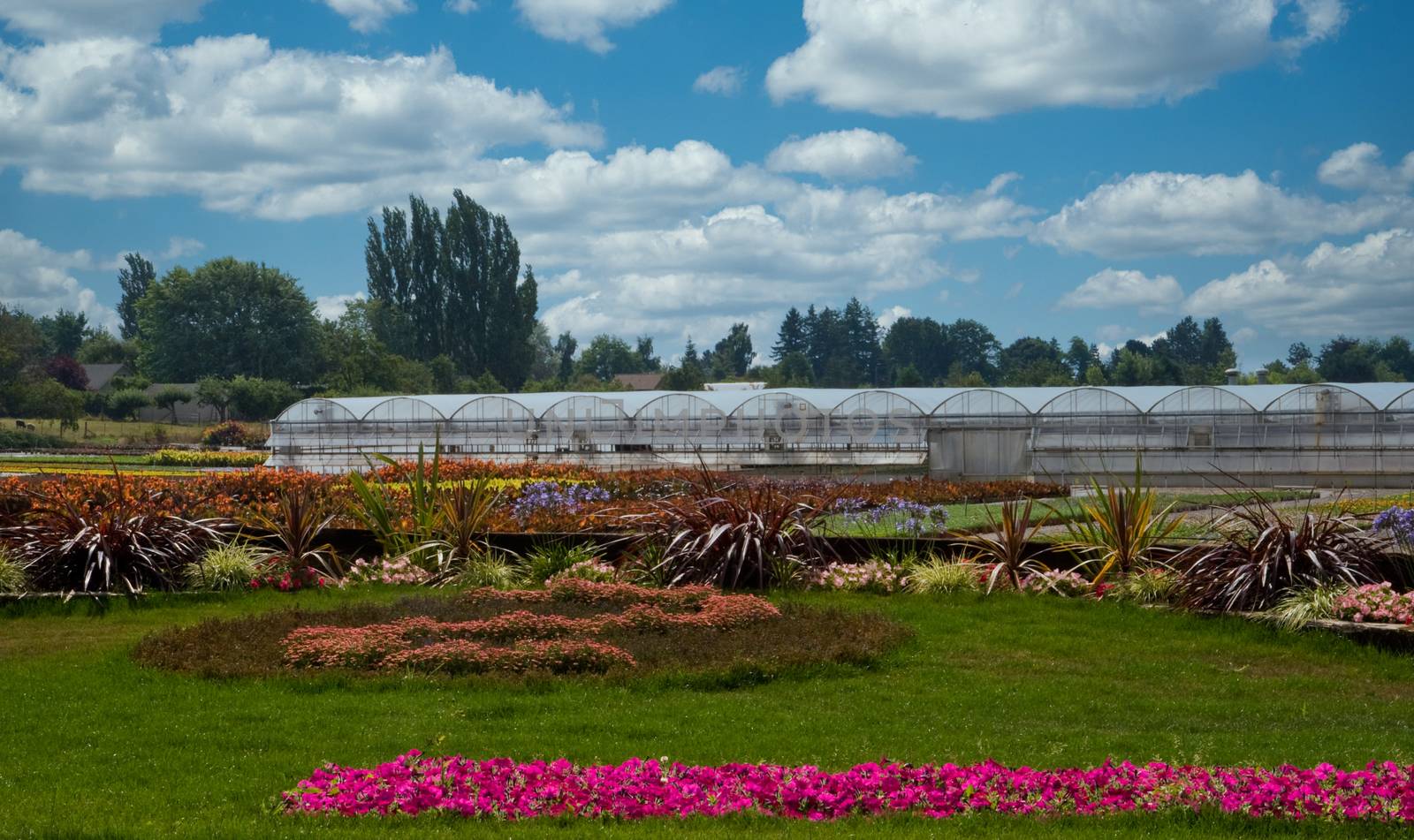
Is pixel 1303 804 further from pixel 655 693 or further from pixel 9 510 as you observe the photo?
pixel 9 510

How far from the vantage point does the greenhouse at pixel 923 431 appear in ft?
96.8

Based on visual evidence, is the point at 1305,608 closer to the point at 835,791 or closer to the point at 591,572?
the point at 835,791

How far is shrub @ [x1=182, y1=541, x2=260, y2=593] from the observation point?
12.5 meters

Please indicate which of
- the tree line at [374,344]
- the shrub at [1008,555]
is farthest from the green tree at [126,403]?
the shrub at [1008,555]

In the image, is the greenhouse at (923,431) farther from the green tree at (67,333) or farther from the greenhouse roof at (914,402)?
the green tree at (67,333)

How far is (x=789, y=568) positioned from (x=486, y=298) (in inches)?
2583

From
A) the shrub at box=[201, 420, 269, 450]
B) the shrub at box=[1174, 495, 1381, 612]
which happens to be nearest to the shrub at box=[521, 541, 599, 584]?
the shrub at box=[1174, 495, 1381, 612]

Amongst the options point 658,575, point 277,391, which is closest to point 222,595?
point 658,575

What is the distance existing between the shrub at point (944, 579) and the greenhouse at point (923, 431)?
1663cm

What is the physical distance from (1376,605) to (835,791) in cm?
595

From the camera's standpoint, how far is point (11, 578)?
39.2ft

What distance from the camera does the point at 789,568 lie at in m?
12.3

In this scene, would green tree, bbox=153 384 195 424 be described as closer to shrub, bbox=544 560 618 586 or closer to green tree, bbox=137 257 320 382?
green tree, bbox=137 257 320 382

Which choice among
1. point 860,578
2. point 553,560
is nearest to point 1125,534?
point 860,578
